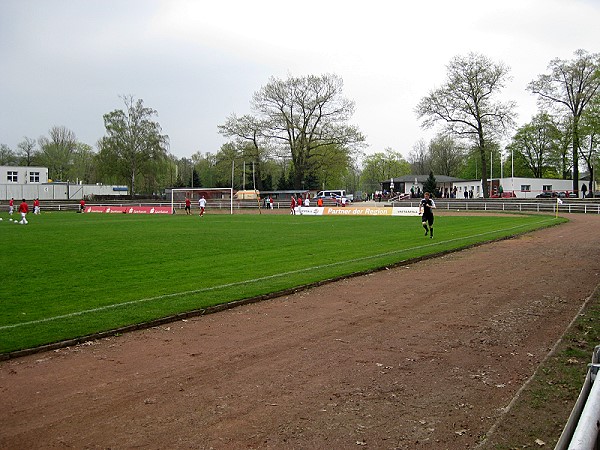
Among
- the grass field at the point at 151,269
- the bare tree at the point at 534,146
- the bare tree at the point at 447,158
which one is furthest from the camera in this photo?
the bare tree at the point at 447,158

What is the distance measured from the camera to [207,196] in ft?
256

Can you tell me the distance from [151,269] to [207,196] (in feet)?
208

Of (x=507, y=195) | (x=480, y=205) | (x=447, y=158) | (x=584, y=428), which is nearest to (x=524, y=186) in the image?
(x=507, y=195)

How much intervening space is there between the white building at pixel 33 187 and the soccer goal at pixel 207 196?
17.1m

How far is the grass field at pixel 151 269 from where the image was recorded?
9.73m

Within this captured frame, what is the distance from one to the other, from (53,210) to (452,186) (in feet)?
190

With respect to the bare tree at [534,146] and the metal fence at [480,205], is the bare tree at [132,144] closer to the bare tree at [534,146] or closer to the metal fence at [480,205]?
the metal fence at [480,205]

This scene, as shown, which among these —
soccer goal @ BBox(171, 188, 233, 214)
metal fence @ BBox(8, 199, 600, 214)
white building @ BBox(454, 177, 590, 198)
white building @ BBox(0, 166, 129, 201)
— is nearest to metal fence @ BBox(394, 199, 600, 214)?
metal fence @ BBox(8, 199, 600, 214)

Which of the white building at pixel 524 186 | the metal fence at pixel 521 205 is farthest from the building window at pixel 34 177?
the white building at pixel 524 186

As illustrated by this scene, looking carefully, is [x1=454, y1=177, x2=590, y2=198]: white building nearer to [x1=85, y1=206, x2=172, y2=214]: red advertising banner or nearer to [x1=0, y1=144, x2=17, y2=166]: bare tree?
[x1=85, y1=206, x2=172, y2=214]: red advertising banner

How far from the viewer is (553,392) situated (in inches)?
234

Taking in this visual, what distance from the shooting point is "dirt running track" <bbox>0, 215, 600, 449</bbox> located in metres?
5.08

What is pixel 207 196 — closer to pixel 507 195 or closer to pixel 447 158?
pixel 507 195

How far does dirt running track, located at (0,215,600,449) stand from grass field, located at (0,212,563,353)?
1.10m
